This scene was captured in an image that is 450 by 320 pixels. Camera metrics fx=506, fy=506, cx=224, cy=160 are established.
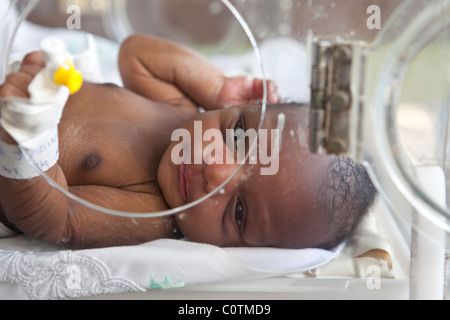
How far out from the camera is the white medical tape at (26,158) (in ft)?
1.96

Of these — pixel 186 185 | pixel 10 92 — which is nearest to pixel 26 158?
pixel 10 92

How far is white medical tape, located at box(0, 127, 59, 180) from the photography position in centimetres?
60

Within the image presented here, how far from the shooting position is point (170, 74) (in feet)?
3.05

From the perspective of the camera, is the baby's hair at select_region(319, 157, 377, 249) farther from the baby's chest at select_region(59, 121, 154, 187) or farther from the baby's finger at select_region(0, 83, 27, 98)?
the baby's finger at select_region(0, 83, 27, 98)

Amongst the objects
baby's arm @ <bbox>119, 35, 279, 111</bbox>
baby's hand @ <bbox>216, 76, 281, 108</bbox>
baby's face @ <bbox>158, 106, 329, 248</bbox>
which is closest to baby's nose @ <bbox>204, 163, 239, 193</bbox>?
baby's face @ <bbox>158, 106, 329, 248</bbox>

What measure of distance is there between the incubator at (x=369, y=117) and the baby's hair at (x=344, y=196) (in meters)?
0.02

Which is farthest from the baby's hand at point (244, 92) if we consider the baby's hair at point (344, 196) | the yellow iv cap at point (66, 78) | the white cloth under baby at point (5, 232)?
the white cloth under baby at point (5, 232)

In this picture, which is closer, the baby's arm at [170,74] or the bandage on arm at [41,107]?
the bandage on arm at [41,107]

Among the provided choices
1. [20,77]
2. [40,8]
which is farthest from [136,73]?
[20,77]

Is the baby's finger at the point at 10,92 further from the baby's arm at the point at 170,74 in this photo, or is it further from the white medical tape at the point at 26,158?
the baby's arm at the point at 170,74

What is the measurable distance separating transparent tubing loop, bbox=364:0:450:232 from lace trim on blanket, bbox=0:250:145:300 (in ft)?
1.15

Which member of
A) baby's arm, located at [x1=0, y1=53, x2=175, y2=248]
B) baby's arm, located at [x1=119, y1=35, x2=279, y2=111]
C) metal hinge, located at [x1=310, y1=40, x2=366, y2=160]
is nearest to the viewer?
metal hinge, located at [x1=310, y1=40, x2=366, y2=160]

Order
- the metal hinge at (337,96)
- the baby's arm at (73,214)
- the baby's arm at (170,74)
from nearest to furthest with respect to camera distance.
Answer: the metal hinge at (337,96), the baby's arm at (73,214), the baby's arm at (170,74)
